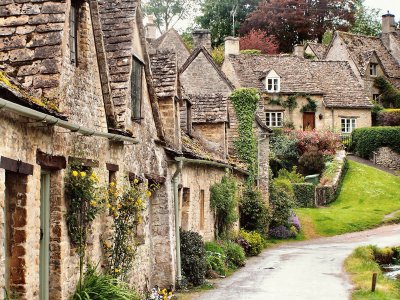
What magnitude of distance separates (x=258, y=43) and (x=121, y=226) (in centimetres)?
6622

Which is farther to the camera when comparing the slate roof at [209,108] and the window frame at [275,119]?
the window frame at [275,119]

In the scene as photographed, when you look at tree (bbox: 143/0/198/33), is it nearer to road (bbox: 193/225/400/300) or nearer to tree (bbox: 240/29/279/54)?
tree (bbox: 240/29/279/54)

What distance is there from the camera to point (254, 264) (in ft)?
88.9

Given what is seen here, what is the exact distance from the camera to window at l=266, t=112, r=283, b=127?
6122cm

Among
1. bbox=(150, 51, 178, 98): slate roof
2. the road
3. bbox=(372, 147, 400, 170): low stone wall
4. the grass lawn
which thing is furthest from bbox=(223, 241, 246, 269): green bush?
bbox=(372, 147, 400, 170): low stone wall

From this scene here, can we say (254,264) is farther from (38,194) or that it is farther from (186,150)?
(38,194)

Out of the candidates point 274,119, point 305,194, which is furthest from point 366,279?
point 274,119

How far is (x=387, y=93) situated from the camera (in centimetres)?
6925

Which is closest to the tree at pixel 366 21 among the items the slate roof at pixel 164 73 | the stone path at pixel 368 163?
the stone path at pixel 368 163

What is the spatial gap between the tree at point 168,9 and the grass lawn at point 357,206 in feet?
141

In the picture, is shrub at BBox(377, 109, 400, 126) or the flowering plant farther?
shrub at BBox(377, 109, 400, 126)

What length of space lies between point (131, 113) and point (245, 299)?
5.32m

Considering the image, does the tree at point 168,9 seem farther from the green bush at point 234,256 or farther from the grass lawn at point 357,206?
the green bush at point 234,256

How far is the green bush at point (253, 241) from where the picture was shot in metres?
31.0
